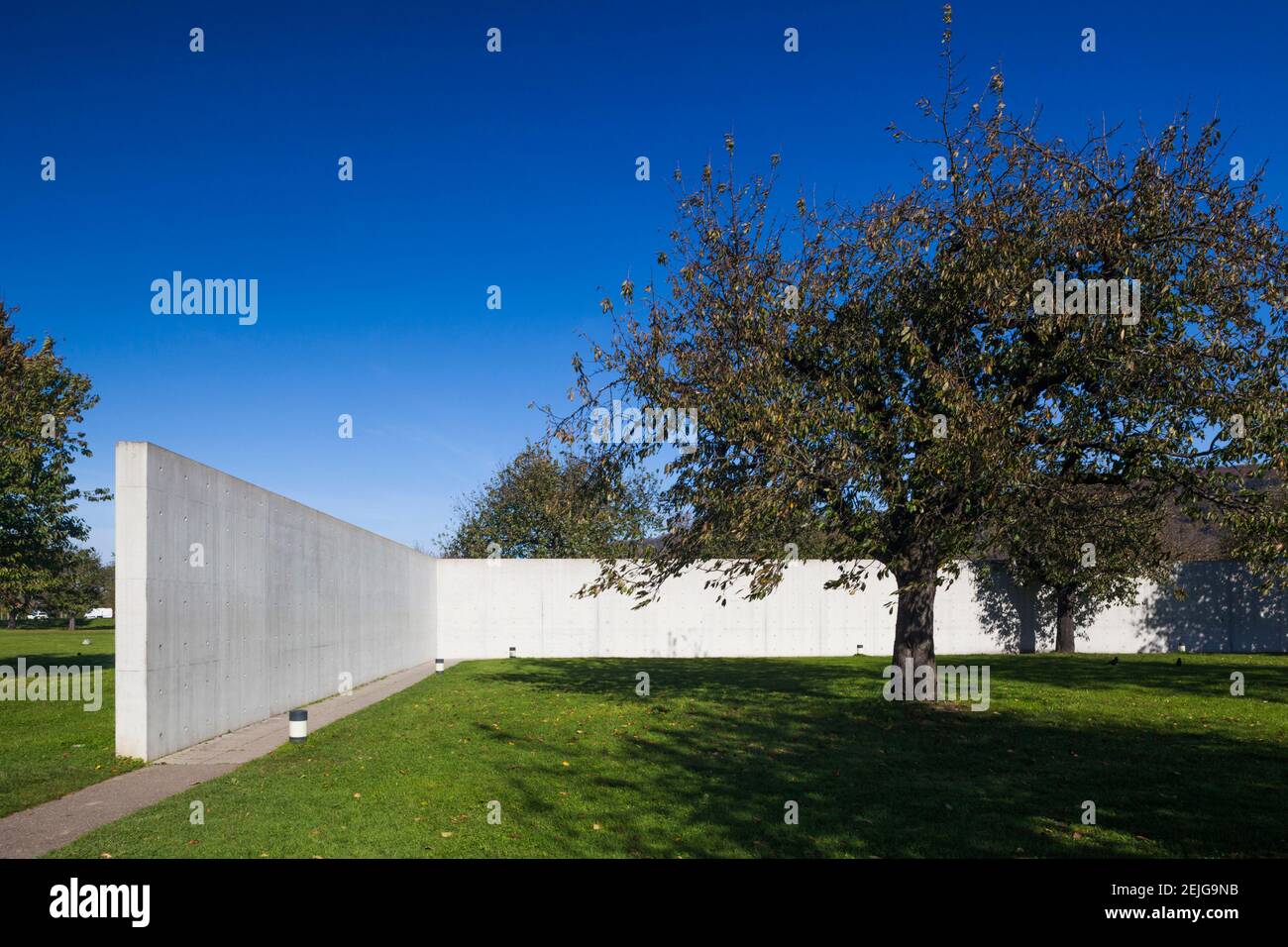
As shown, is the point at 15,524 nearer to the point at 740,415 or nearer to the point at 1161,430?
the point at 740,415

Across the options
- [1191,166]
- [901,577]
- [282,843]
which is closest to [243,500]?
[282,843]

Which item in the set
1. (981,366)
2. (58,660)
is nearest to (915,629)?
(981,366)

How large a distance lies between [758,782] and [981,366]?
19.0ft

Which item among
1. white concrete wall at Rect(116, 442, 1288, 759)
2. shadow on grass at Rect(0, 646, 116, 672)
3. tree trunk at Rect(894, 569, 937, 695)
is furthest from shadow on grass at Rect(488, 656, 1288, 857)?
shadow on grass at Rect(0, 646, 116, 672)

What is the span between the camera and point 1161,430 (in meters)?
10.4

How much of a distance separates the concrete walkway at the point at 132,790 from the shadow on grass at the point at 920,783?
10.2 ft

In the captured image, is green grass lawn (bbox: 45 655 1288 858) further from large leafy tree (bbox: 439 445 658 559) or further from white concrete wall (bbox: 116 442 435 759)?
large leafy tree (bbox: 439 445 658 559)

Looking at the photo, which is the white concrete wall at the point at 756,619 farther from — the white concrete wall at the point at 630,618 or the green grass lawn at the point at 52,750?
the green grass lawn at the point at 52,750

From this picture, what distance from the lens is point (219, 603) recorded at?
1249cm

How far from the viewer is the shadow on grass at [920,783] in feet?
20.7

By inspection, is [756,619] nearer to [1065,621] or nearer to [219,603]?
[1065,621]

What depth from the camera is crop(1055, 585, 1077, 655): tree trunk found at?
2758 centimetres

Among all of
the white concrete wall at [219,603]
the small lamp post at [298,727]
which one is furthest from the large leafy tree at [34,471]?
the small lamp post at [298,727]
